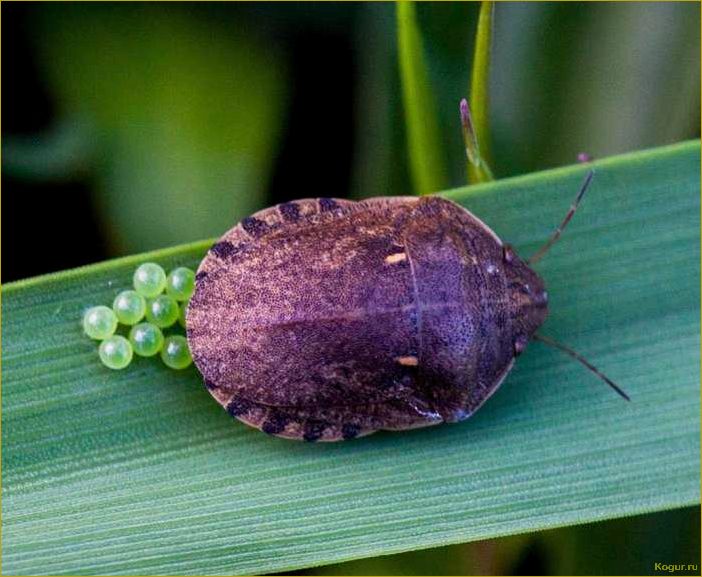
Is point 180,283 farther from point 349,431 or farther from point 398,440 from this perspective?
point 398,440

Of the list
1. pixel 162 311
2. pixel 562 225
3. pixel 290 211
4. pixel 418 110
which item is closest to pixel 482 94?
pixel 418 110

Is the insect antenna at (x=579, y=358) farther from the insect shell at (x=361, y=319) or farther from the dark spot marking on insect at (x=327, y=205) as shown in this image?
the dark spot marking on insect at (x=327, y=205)

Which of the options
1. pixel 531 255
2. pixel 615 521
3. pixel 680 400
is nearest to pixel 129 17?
pixel 531 255

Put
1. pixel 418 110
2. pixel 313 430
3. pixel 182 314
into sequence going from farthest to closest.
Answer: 1. pixel 418 110
2. pixel 182 314
3. pixel 313 430

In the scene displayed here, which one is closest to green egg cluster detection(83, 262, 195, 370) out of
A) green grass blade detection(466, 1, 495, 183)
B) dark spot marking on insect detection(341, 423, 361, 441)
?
dark spot marking on insect detection(341, 423, 361, 441)

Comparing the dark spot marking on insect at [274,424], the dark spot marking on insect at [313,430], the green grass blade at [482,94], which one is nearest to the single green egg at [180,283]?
the dark spot marking on insect at [274,424]

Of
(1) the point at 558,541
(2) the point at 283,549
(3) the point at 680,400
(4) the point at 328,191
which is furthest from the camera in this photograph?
(4) the point at 328,191

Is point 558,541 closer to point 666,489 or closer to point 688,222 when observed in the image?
point 666,489
